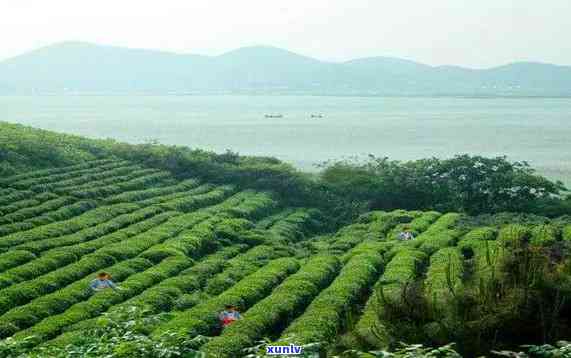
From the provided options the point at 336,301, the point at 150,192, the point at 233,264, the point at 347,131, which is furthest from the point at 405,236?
the point at 347,131

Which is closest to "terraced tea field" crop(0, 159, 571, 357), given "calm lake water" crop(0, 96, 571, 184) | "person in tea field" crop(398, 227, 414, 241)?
"person in tea field" crop(398, 227, 414, 241)

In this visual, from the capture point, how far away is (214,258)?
29.5 meters

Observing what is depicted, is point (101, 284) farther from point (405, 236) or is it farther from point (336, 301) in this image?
point (405, 236)

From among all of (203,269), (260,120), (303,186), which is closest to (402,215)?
(303,186)

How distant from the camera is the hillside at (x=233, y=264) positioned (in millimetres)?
14836

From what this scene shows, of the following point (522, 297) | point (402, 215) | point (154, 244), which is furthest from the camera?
point (402, 215)

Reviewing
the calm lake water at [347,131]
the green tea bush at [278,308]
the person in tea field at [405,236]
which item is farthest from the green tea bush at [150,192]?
the calm lake water at [347,131]

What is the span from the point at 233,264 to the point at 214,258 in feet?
4.05

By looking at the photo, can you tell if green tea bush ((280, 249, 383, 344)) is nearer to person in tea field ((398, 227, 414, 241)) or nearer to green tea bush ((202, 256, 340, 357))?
green tea bush ((202, 256, 340, 357))

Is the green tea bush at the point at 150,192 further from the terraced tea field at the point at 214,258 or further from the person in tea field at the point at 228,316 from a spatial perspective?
the person in tea field at the point at 228,316

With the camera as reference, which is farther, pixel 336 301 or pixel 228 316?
pixel 336 301

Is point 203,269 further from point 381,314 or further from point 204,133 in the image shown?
point 204,133

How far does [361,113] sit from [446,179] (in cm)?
12699

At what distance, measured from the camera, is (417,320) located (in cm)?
1538
